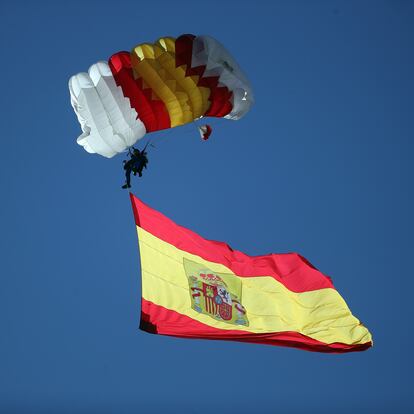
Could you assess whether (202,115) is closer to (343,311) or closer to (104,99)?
(104,99)

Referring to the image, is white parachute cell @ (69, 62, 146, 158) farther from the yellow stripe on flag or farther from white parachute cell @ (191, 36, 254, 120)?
the yellow stripe on flag

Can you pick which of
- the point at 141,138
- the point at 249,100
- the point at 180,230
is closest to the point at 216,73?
the point at 249,100

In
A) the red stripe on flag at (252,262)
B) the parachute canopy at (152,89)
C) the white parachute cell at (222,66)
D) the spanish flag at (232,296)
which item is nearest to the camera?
the spanish flag at (232,296)

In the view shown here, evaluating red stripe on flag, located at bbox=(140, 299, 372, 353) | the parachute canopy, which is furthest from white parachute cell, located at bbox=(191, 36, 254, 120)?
red stripe on flag, located at bbox=(140, 299, 372, 353)

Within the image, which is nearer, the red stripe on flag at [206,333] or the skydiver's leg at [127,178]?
the red stripe on flag at [206,333]

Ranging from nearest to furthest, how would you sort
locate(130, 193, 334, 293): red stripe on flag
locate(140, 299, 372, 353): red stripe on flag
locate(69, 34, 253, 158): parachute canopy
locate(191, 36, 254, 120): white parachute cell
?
locate(140, 299, 372, 353): red stripe on flag → locate(69, 34, 253, 158): parachute canopy → locate(191, 36, 254, 120): white parachute cell → locate(130, 193, 334, 293): red stripe on flag

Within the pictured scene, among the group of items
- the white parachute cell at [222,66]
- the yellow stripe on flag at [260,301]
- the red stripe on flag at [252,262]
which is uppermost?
the white parachute cell at [222,66]

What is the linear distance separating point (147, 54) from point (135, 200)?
9.44 ft

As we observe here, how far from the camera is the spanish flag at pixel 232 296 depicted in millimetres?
15477

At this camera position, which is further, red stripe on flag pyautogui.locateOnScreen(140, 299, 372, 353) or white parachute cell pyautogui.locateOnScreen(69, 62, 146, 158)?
white parachute cell pyautogui.locateOnScreen(69, 62, 146, 158)

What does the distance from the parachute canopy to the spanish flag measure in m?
1.43

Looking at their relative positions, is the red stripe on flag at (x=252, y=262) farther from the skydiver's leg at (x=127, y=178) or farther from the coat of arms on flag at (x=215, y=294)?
the skydiver's leg at (x=127, y=178)

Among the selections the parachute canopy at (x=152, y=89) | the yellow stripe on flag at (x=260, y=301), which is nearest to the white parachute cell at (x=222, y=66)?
the parachute canopy at (x=152, y=89)

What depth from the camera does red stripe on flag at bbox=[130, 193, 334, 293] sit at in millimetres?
17219
